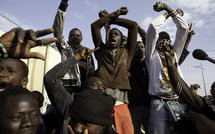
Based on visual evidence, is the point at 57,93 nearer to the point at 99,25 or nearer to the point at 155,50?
the point at 99,25

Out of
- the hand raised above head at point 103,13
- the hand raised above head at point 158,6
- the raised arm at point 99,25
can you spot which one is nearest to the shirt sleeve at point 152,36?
the hand raised above head at point 158,6

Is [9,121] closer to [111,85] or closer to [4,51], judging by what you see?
[4,51]

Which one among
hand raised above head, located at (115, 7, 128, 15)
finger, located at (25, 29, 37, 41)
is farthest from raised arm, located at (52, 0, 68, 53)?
finger, located at (25, 29, 37, 41)

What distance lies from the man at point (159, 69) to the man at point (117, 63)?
315 mm

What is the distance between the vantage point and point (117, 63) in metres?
2.87

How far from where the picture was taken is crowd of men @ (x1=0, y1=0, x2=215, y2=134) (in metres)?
1.55

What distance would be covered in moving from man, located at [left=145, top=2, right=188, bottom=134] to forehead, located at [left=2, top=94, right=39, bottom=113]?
1.75m

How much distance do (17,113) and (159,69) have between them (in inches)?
84.6

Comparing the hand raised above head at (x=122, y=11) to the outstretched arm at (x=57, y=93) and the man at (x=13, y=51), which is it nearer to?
the man at (x=13, y=51)

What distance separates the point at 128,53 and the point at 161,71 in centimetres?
63

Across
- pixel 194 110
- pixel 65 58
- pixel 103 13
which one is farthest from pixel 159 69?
pixel 65 58

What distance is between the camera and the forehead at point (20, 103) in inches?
54.0

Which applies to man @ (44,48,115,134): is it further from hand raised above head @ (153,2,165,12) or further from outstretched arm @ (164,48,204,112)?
hand raised above head @ (153,2,165,12)

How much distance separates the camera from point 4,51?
1.76 meters
